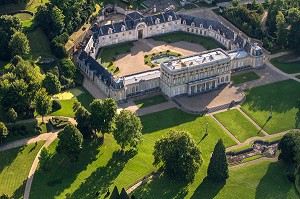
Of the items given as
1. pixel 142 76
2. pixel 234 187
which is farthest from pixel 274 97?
pixel 234 187

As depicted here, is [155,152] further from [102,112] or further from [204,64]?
[204,64]

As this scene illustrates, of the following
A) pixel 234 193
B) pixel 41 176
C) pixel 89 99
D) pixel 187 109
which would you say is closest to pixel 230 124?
pixel 187 109

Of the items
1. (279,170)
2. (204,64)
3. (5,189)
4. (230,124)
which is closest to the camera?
(5,189)

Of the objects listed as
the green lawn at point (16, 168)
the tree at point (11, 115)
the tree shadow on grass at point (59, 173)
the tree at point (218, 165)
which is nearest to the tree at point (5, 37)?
the tree at point (11, 115)

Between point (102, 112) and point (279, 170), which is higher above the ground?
point (102, 112)

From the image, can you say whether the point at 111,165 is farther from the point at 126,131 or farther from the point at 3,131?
the point at 3,131

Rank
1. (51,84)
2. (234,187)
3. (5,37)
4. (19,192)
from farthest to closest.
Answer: (5,37)
(51,84)
(234,187)
(19,192)

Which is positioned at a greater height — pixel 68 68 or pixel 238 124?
pixel 68 68

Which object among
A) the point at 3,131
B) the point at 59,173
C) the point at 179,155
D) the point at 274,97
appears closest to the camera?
the point at 179,155
